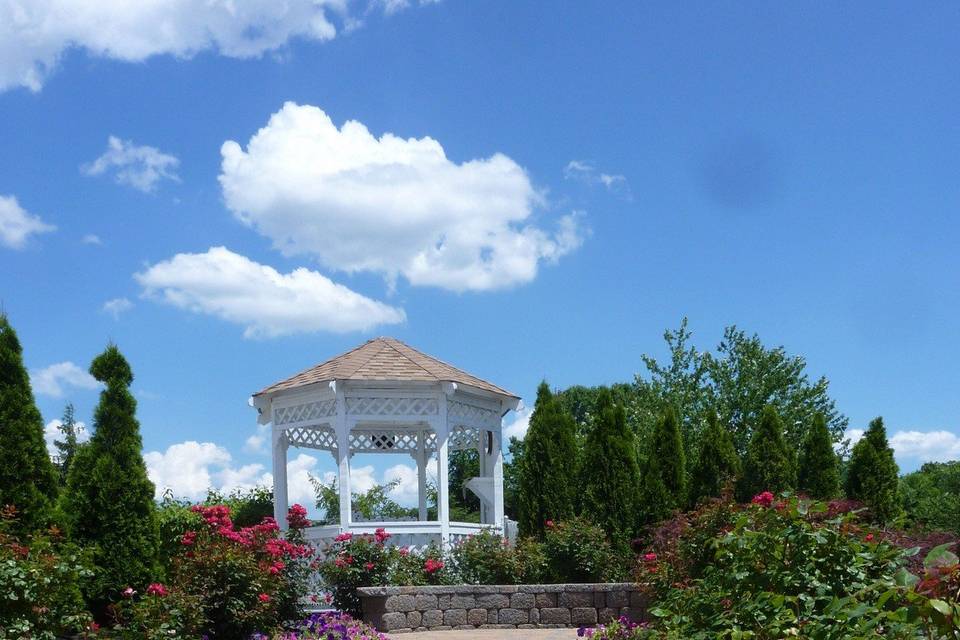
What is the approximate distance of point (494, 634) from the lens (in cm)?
1035

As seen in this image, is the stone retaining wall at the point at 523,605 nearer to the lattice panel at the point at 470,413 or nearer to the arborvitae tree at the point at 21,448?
the lattice panel at the point at 470,413

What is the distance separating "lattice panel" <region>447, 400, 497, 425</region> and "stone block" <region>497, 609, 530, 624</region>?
331 cm

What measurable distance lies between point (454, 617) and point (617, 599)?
1.91 metres

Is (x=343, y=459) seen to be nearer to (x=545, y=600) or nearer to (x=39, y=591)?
(x=545, y=600)

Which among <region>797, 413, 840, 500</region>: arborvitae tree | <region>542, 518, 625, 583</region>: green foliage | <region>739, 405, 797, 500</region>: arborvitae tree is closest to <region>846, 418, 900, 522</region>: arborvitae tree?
<region>797, 413, 840, 500</region>: arborvitae tree

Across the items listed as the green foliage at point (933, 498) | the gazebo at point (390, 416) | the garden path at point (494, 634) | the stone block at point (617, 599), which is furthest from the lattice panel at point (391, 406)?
the green foliage at point (933, 498)

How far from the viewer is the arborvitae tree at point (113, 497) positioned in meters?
10.8

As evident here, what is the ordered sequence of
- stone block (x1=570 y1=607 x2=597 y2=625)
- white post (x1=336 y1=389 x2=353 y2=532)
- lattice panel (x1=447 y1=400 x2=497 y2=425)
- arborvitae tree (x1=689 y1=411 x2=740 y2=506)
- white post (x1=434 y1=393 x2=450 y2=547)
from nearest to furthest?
stone block (x1=570 y1=607 x2=597 y2=625), white post (x1=336 y1=389 x2=353 y2=532), white post (x1=434 y1=393 x2=450 y2=547), lattice panel (x1=447 y1=400 x2=497 y2=425), arborvitae tree (x1=689 y1=411 x2=740 y2=506)

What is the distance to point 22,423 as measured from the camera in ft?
35.0

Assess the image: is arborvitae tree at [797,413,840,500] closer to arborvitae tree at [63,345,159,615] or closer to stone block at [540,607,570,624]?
stone block at [540,607,570,624]

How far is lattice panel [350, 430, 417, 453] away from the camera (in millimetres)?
15359

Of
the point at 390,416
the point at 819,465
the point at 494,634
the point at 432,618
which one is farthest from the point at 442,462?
the point at 819,465

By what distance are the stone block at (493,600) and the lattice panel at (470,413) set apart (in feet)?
10.4

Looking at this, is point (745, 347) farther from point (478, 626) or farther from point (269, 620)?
point (269, 620)
